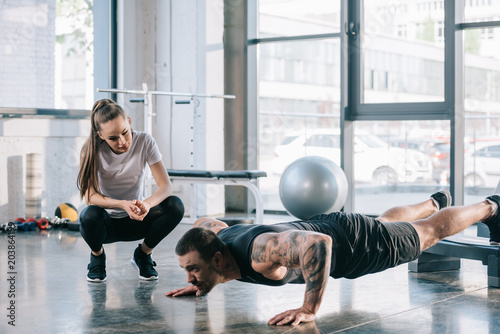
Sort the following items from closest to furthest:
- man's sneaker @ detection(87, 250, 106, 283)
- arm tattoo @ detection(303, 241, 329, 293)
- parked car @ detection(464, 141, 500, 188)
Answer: arm tattoo @ detection(303, 241, 329, 293) → man's sneaker @ detection(87, 250, 106, 283) → parked car @ detection(464, 141, 500, 188)

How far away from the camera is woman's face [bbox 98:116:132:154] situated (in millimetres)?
2953

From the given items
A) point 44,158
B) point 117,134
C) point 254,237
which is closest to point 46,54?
point 44,158

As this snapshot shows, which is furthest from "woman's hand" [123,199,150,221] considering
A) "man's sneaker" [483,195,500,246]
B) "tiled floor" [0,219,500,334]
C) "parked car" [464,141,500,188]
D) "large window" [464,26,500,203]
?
"parked car" [464,141,500,188]

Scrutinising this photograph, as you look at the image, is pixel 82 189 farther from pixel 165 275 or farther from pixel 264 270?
pixel 264 270

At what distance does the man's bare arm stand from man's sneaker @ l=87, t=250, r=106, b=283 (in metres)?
1.17

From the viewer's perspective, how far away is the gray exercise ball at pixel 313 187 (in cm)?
466

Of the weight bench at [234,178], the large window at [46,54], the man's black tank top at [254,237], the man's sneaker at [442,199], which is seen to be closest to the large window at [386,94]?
the weight bench at [234,178]

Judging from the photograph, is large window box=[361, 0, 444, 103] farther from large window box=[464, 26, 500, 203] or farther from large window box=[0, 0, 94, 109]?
large window box=[0, 0, 94, 109]

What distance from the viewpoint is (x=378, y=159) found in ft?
18.8

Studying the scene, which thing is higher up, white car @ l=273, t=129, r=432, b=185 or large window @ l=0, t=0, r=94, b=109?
large window @ l=0, t=0, r=94, b=109

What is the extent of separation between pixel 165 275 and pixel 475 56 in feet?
10.3

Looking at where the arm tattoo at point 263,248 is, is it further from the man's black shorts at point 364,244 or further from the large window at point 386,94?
the large window at point 386,94

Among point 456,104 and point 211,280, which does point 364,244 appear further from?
point 456,104

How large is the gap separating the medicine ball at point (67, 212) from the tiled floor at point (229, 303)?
146 cm
